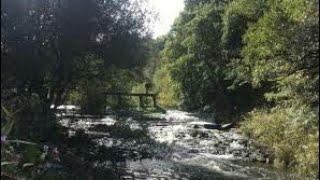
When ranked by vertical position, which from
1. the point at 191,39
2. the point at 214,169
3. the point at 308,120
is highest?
the point at 191,39

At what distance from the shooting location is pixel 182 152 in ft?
83.2

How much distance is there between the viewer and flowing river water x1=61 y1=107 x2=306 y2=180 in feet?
65.8

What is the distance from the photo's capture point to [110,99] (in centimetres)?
5338

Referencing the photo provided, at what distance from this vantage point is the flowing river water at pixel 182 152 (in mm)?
20062

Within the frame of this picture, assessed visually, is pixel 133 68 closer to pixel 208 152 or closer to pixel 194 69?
pixel 208 152

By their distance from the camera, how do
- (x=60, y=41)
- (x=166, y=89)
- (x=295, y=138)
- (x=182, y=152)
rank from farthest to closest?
1. (x=166, y=89)
2. (x=182, y=152)
3. (x=60, y=41)
4. (x=295, y=138)

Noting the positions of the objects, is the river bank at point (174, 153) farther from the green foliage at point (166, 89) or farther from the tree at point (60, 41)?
the green foliage at point (166, 89)

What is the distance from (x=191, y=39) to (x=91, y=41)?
1208 inches

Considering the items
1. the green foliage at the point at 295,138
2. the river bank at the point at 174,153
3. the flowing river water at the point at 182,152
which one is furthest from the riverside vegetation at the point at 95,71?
the flowing river water at the point at 182,152

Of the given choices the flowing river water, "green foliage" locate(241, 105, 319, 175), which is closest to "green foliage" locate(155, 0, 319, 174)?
"green foliage" locate(241, 105, 319, 175)

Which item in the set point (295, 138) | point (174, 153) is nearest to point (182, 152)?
point (174, 153)

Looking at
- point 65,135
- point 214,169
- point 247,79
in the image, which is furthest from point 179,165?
point 247,79

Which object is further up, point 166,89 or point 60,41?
point 166,89

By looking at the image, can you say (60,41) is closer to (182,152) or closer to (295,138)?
(182,152)
